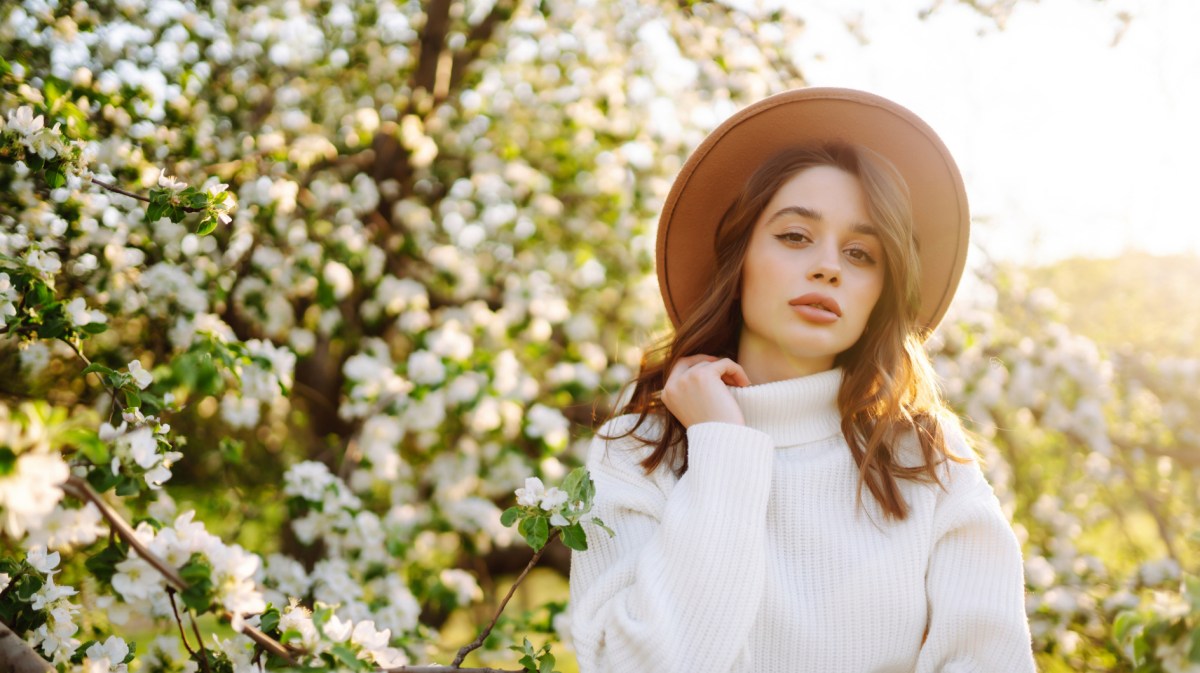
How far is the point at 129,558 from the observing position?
1.18 metres

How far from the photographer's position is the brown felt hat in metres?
1.79

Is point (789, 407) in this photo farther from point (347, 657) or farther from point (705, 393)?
point (347, 657)

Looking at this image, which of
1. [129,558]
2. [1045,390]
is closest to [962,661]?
[129,558]

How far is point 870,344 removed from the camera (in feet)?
5.76

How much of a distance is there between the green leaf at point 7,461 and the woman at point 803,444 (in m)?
0.85

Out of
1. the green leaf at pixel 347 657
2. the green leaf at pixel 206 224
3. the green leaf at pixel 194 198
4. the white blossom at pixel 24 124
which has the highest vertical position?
the white blossom at pixel 24 124

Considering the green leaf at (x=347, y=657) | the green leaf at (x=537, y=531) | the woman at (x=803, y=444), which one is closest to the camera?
the green leaf at (x=347, y=657)

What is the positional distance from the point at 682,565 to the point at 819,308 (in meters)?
0.55

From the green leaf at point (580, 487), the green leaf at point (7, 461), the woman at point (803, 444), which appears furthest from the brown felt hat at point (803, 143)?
the green leaf at point (7, 461)

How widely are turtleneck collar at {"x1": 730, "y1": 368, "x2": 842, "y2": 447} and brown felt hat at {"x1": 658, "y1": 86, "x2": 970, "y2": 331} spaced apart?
42cm

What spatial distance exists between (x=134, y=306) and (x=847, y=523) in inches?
76.6

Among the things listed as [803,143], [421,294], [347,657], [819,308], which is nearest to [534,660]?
[347,657]

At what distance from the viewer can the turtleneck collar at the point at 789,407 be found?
5.36 feet

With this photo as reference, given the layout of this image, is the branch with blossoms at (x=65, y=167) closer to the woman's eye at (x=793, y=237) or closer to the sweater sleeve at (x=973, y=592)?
the woman's eye at (x=793, y=237)
